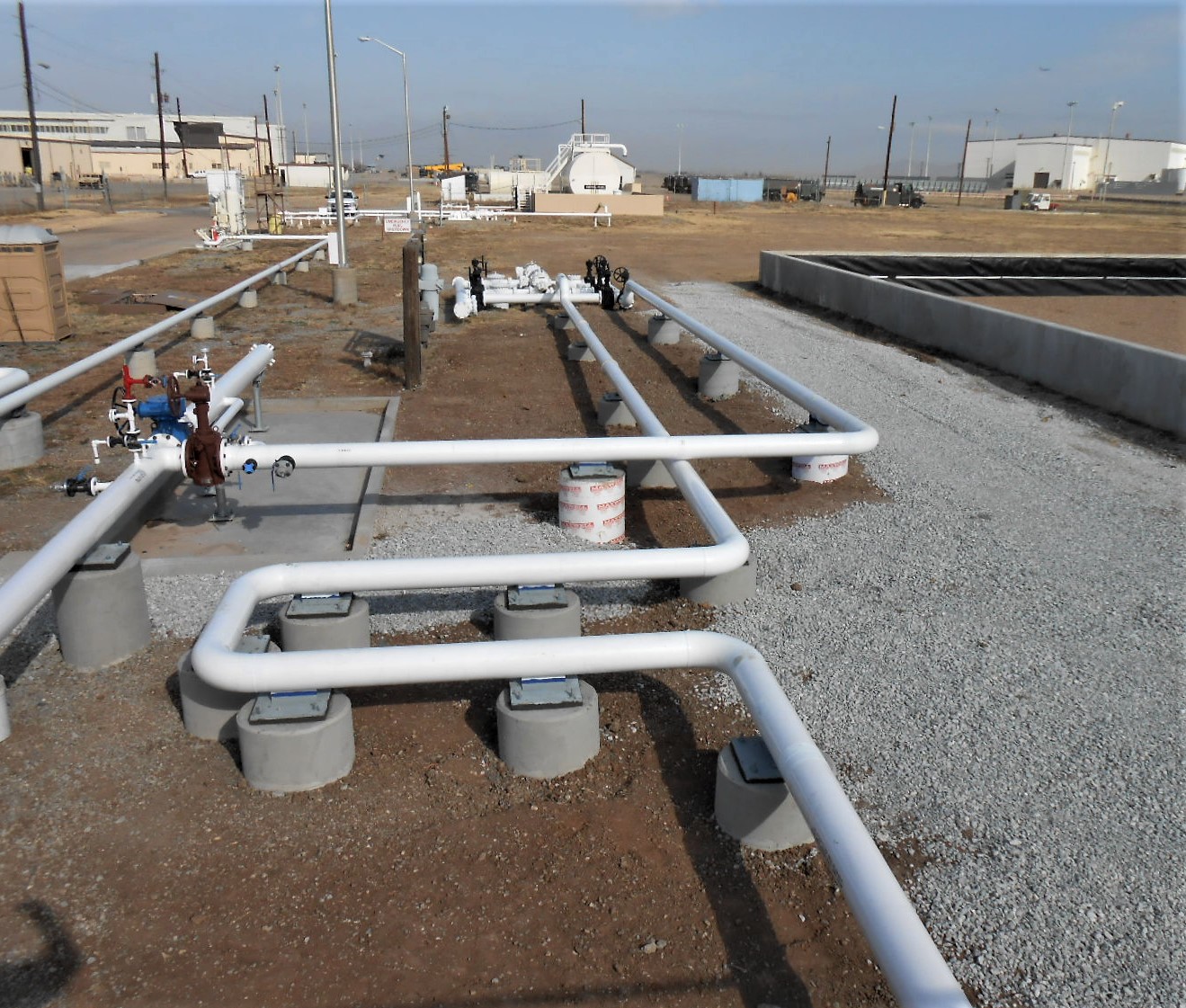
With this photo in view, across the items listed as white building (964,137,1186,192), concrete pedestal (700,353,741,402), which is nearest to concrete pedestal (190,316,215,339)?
concrete pedestal (700,353,741,402)

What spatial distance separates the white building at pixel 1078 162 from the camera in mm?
96438

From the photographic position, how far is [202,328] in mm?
13203

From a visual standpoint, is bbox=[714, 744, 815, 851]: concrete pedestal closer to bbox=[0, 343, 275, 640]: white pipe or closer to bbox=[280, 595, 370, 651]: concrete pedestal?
bbox=[280, 595, 370, 651]: concrete pedestal

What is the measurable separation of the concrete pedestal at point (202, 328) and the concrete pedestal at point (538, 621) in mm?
10359

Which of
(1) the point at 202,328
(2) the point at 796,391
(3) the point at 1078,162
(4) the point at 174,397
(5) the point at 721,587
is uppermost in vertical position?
(3) the point at 1078,162

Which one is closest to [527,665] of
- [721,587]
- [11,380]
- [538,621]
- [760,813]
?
[538,621]

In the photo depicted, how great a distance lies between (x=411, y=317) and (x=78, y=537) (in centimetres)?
597

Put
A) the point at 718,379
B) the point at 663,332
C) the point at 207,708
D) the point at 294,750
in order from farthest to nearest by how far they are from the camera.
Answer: the point at 663,332, the point at 718,379, the point at 207,708, the point at 294,750

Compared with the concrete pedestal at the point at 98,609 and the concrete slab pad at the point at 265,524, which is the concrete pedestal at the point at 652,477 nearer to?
the concrete slab pad at the point at 265,524

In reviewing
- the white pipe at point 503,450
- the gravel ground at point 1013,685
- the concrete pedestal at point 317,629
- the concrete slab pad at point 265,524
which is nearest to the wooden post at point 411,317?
the concrete slab pad at point 265,524

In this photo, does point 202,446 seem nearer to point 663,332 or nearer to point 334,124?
point 663,332

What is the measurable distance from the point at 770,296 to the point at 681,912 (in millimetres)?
16750

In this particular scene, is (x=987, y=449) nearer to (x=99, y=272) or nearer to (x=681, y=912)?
(x=681, y=912)

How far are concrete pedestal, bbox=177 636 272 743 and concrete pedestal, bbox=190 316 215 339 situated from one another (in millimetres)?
10312
